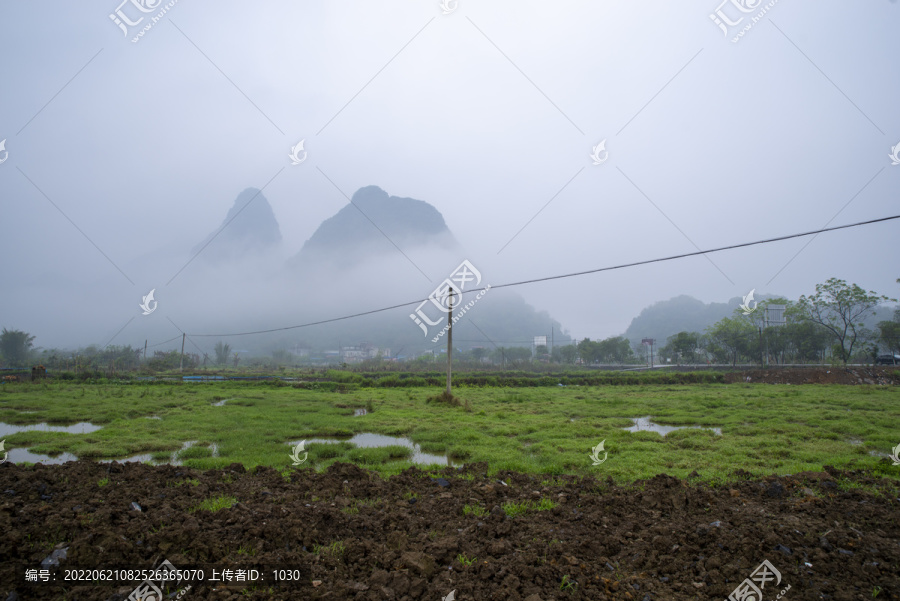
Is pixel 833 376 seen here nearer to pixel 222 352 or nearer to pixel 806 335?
pixel 806 335

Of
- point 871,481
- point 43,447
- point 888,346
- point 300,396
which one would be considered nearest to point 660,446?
point 871,481

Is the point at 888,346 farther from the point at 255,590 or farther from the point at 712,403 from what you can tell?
the point at 255,590

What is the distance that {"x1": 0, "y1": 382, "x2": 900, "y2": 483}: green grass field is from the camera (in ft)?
28.5

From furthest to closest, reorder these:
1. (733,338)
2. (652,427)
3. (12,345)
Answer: (733,338) < (12,345) < (652,427)

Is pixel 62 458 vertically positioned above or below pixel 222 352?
below

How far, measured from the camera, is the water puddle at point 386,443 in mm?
9344

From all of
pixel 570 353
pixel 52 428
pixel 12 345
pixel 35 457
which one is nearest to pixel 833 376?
pixel 35 457

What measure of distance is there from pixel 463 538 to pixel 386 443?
6.65 meters

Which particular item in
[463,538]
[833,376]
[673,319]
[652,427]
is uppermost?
[673,319]

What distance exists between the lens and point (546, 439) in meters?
11.0

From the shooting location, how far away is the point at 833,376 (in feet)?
102

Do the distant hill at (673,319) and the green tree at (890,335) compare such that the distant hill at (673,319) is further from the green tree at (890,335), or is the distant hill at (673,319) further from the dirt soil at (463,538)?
the dirt soil at (463,538)

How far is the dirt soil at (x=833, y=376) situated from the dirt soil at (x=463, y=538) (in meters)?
32.0

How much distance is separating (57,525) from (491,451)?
7374 millimetres
